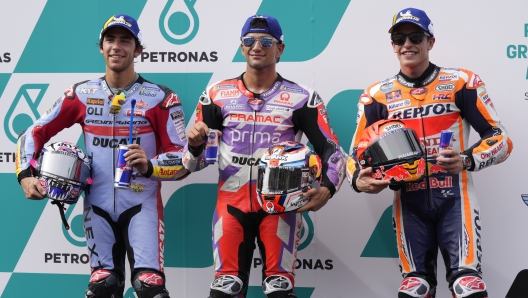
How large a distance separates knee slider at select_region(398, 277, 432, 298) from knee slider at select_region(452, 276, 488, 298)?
0.64 feet

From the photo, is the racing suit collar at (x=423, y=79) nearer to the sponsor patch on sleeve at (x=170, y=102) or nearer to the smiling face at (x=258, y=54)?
the smiling face at (x=258, y=54)

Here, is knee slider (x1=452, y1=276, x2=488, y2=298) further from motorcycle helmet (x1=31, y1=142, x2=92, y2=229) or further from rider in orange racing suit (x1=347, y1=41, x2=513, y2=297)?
motorcycle helmet (x1=31, y1=142, x2=92, y2=229)

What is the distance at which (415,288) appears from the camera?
410cm

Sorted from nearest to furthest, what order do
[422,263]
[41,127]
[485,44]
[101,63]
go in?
[422,263] → [41,127] → [485,44] → [101,63]

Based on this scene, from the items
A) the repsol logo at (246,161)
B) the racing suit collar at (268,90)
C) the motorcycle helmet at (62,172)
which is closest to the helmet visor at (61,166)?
the motorcycle helmet at (62,172)

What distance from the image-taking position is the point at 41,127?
4.75 m

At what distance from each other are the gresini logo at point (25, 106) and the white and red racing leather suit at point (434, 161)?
251 centimetres

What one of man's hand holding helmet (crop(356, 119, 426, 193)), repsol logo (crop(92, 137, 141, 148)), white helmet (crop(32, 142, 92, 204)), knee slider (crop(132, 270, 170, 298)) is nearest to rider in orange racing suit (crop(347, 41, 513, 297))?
man's hand holding helmet (crop(356, 119, 426, 193))

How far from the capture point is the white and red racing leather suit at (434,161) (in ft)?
13.5

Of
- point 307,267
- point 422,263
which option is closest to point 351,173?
point 422,263

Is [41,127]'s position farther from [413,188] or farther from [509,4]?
[509,4]

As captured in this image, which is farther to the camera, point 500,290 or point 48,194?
point 500,290

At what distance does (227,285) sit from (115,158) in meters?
1.08

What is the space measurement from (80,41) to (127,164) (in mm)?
1576
